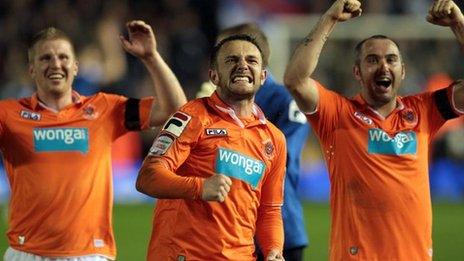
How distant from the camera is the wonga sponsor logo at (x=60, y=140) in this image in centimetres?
738

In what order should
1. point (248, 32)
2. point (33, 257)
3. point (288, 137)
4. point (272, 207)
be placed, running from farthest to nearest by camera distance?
point (288, 137), point (248, 32), point (33, 257), point (272, 207)

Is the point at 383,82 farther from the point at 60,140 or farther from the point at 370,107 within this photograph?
the point at 60,140

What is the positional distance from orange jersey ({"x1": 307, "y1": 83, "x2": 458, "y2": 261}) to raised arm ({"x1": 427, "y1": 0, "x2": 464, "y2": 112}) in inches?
2.6

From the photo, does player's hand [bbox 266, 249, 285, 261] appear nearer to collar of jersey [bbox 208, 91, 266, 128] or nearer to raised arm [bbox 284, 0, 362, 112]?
collar of jersey [bbox 208, 91, 266, 128]

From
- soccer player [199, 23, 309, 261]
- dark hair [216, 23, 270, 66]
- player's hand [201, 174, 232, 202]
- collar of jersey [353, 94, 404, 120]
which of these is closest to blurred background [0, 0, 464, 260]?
soccer player [199, 23, 309, 261]

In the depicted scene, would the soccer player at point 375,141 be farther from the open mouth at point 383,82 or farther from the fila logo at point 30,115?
the fila logo at point 30,115

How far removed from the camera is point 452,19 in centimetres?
695

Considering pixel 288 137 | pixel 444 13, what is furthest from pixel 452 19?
pixel 288 137

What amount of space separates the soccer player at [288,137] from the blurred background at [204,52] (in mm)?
7173

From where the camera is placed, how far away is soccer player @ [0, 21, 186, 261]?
7.28 m

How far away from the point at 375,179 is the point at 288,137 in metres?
1.32

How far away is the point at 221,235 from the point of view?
6242 mm

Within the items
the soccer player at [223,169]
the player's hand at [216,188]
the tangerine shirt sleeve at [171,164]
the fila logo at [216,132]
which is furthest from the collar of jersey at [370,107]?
the player's hand at [216,188]

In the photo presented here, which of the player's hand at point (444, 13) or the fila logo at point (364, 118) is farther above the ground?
the player's hand at point (444, 13)
